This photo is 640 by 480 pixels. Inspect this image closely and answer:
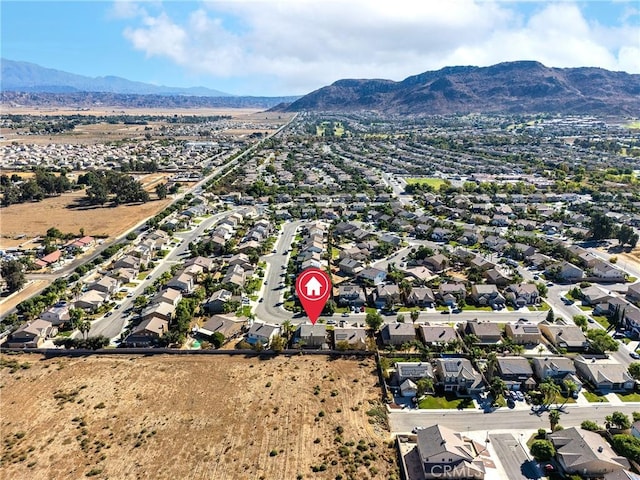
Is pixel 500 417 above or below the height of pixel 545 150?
below

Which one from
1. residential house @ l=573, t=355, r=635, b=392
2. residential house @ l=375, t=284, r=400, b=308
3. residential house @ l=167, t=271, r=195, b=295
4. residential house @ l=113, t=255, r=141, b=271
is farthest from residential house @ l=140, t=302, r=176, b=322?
residential house @ l=573, t=355, r=635, b=392

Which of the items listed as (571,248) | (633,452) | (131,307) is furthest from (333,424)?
(571,248)

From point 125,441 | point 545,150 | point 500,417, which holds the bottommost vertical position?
point 125,441

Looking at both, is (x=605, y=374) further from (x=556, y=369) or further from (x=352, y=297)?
(x=352, y=297)

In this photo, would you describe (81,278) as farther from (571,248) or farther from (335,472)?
(571,248)

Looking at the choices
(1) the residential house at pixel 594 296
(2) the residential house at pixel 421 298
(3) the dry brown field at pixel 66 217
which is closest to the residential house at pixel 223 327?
(2) the residential house at pixel 421 298

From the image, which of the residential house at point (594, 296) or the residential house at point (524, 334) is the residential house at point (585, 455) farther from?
the residential house at point (594, 296)

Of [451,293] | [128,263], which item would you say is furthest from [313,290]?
[128,263]
